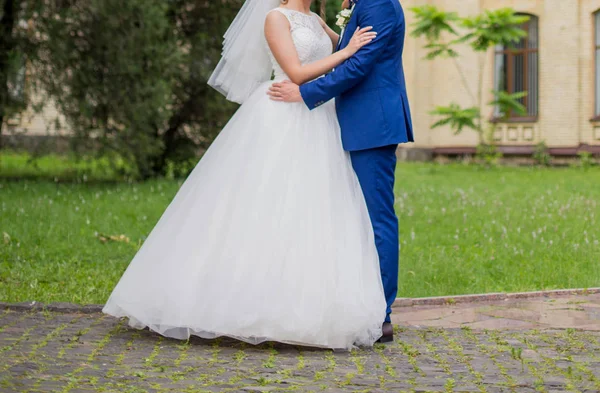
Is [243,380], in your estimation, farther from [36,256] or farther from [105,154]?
[105,154]

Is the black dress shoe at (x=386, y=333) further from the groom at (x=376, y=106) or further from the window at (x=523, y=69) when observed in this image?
the window at (x=523, y=69)

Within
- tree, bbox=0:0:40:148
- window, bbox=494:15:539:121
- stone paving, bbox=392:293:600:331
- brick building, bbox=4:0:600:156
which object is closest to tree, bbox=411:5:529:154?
brick building, bbox=4:0:600:156

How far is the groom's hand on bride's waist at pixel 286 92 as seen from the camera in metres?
5.52

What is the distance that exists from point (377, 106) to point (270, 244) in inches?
37.7

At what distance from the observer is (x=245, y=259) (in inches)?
205

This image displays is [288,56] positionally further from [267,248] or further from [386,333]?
[386,333]

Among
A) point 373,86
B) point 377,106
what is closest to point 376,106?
point 377,106

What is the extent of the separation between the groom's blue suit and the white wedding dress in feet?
0.33

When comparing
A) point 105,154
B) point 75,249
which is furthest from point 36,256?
point 105,154

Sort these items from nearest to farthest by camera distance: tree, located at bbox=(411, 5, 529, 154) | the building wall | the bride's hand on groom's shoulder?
the bride's hand on groom's shoulder, tree, located at bbox=(411, 5, 529, 154), the building wall

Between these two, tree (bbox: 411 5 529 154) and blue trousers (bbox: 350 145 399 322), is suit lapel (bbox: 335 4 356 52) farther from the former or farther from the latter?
tree (bbox: 411 5 529 154)

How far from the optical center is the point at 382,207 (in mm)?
5441

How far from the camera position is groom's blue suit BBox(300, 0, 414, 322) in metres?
5.32

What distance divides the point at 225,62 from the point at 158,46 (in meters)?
9.56
